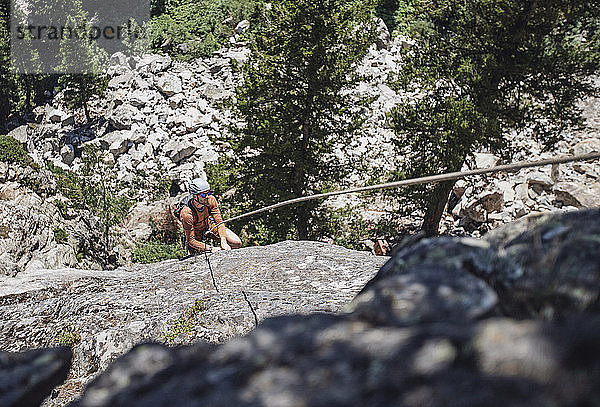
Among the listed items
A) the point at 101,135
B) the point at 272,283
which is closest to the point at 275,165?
the point at 272,283

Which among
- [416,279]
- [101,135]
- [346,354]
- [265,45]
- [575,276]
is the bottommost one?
[101,135]

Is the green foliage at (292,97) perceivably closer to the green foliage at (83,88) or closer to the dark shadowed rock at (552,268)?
the dark shadowed rock at (552,268)

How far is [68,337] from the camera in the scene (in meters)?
3.78

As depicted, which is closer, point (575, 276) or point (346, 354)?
point (346, 354)

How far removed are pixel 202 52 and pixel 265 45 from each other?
18.4 m

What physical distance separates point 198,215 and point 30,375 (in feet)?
16.5

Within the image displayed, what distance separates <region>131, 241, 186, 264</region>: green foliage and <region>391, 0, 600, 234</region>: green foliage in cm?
807

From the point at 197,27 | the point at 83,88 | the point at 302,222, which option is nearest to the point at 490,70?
the point at 302,222

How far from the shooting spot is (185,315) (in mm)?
3996

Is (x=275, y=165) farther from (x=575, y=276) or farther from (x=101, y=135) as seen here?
(x=101, y=135)

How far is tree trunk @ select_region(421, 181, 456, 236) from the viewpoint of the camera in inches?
446

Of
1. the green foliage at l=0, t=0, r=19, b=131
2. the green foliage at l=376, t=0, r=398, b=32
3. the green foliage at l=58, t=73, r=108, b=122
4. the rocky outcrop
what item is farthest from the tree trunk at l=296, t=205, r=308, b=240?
the green foliage at l=0, t=0, r=19, b=131

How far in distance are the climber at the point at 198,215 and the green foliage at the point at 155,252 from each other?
6.03 meters

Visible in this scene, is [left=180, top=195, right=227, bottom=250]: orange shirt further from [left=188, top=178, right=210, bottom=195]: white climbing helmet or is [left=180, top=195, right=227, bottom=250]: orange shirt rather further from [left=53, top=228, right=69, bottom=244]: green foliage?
[left=53, top=228, right=69, bottom=244]: green foliage
